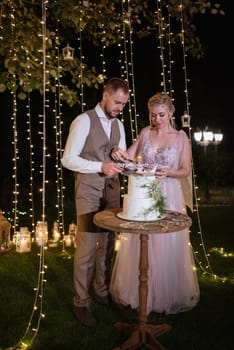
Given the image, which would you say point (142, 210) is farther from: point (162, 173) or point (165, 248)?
point (165, 248)

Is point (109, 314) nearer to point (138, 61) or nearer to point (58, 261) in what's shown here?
point (58, 261)

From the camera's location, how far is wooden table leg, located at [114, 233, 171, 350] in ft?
9.88

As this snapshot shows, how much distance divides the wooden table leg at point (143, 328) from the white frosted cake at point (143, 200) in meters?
0.15

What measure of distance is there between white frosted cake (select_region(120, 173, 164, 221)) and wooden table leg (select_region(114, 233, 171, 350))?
15cm

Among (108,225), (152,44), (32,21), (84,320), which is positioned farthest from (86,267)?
(152,44)

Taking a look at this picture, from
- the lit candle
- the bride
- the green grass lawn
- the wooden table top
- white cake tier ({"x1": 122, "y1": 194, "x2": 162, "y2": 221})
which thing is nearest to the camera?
the wooden table top

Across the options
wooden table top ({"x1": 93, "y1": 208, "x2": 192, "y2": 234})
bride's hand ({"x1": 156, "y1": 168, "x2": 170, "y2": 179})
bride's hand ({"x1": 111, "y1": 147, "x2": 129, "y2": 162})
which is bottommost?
wooden table top ({"x1": 93, "y1": 208, "x2": 192, "y2": 234})

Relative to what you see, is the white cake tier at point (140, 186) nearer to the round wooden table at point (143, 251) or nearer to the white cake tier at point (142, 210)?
the white cake tier at point (142, 210)

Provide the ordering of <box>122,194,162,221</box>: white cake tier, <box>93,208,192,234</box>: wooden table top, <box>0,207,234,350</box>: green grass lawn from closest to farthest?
1. <box>93,208,192,234</box>: wooden table top
2. <box>122,194,162,221</box>: white cake tier
3. <box>0,207,234,350</box>: green grass lawn

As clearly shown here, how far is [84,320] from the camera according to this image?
349 cm

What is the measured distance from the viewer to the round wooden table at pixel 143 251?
2732 mm

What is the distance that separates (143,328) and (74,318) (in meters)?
0.75

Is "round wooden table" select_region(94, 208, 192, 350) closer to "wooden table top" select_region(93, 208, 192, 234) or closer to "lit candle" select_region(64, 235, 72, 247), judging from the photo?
"wooden table top" select_region(93, 208, 192, 234)

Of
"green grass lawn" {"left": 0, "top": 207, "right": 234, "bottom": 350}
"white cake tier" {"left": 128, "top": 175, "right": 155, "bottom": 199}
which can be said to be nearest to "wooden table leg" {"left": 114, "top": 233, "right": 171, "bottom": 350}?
"green grass lawn" {"left": 0, "top": 207, "right": 234, "bottom": 350}
